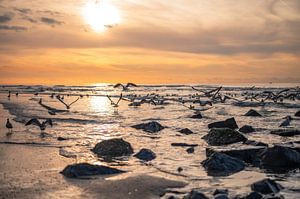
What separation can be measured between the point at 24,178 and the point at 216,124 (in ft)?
42.5

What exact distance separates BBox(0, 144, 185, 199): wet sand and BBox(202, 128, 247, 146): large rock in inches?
238

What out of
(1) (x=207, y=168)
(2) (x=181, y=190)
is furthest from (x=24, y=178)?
(1) (x=207, y=168)

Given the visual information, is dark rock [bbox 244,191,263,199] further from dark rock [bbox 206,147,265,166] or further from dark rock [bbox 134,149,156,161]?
dark rock [bbox 134,149,156,161]

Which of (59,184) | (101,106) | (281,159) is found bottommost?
(101,106)

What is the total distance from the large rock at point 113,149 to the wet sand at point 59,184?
1.80 m

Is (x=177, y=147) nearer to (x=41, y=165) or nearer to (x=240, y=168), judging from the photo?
(x=240, y=168)

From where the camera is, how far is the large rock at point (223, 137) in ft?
49.6

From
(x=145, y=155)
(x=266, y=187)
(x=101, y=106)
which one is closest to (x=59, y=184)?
(x=145, y=155)

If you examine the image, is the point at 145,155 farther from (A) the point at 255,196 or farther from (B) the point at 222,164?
(A) the point at 255,196

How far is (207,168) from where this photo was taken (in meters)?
10.8

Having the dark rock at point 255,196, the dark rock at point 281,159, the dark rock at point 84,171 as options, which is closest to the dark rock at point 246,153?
the dark rock at point 281,159

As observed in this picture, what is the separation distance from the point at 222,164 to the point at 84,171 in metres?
3.81

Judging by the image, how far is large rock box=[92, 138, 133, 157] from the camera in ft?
43.2

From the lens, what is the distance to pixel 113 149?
13344 mm
